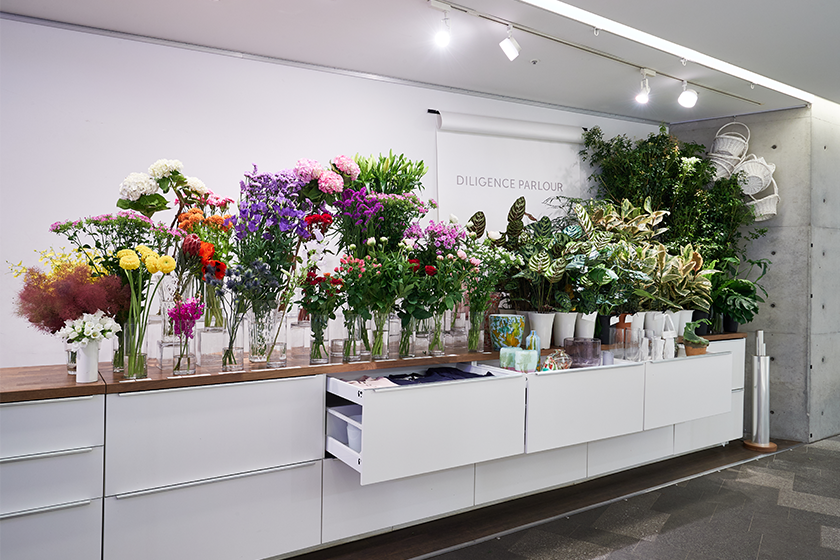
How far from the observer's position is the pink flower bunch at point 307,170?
2.63 meters

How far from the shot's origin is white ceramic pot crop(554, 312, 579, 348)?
11.7 feet

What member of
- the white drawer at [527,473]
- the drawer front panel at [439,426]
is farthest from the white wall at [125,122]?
the white drawer at [527,473]

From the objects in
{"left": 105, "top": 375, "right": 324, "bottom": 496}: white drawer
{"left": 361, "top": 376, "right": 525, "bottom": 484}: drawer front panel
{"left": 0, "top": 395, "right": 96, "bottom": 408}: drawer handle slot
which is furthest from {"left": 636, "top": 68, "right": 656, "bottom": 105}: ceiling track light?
{"left": 0, "top": 395, "right": 96, "bottom": 408}: drawer handle slot

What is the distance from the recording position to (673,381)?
3549 millimetres

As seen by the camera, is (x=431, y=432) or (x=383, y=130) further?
(x=383, y=130)

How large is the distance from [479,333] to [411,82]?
194 centimetres

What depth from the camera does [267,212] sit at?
8.36 feet

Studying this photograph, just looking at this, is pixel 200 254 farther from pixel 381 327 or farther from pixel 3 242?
pixel 3 242

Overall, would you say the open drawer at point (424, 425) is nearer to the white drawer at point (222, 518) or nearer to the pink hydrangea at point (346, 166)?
the white drawer at point (222, 518)

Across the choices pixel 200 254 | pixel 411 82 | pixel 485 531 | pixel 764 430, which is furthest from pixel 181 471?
pixel 764 430

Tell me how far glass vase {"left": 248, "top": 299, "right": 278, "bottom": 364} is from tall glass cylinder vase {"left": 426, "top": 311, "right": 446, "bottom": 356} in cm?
82

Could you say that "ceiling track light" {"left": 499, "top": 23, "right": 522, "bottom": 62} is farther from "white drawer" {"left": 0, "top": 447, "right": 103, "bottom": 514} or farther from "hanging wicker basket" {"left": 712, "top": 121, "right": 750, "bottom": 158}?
"hanging wicker basket" {"left": 712, "top": 121, "right": 750, "bottom": 158}

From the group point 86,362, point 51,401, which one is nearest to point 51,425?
point 51,401

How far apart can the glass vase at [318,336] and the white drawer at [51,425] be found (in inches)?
34.5
